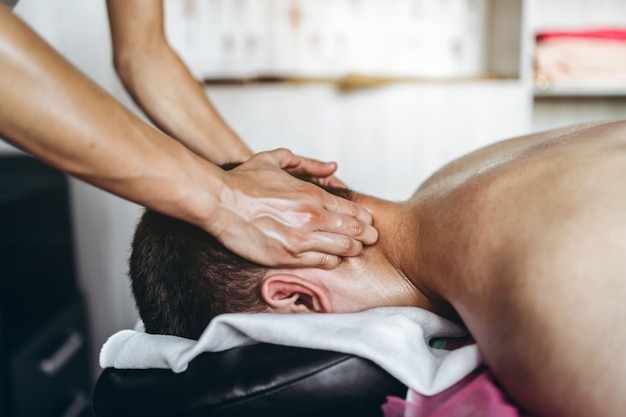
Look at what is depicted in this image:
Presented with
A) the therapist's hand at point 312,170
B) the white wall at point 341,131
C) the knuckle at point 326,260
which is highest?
the therapist's hand at point 312,170

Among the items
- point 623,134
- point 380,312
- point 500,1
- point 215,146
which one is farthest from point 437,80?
point 380,312

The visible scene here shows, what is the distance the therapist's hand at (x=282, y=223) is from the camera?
2.97 feet

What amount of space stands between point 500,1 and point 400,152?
74 centimetres

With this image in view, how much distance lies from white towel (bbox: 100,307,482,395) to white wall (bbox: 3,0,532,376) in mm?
1345

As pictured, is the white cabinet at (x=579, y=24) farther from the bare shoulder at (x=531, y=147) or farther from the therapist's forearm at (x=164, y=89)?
the therapist's forearm at (x=164, y=89)

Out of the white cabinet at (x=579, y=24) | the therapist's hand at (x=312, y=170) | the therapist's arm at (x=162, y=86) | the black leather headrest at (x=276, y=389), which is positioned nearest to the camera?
the black leather headrest at (x=276, y=389)

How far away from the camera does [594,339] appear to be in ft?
2.05

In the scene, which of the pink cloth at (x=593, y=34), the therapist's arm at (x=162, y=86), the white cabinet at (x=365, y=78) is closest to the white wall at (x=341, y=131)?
the white cabinet at (x=365, y=78)

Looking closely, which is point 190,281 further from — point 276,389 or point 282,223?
point 276,389

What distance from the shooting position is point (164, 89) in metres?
1.38

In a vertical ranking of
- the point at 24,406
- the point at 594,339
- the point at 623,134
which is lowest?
the point at 24,406

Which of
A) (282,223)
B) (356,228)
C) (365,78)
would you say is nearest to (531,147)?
(356,228)

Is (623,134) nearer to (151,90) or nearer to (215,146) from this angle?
(215,146)

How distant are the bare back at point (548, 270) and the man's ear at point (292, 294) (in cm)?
20
